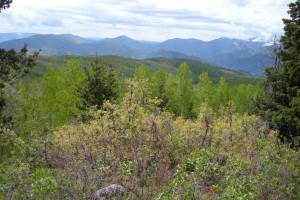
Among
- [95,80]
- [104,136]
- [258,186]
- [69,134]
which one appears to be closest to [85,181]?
[258,186]

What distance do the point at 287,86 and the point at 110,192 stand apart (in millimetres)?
16860

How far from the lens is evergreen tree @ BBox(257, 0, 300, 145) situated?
859 inches

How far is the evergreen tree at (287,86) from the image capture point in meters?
21.8

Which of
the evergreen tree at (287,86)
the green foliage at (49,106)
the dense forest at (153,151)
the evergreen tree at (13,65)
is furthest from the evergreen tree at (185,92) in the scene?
the evergreen tree at (13,65)

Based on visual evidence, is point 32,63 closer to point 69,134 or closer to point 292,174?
point 69,134

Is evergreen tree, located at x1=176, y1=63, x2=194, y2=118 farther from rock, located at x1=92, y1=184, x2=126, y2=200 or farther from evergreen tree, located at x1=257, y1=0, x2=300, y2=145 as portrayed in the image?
rock, located at x1=92, y1=184, x2=126, y2=200

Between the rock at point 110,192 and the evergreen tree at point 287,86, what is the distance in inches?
367

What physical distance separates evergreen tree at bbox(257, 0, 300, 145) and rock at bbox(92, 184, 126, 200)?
30.6ft

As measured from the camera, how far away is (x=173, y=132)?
20.9 m

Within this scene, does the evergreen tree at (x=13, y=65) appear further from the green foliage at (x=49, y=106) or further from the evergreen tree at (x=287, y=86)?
the green foliage at (x=49, y=106)

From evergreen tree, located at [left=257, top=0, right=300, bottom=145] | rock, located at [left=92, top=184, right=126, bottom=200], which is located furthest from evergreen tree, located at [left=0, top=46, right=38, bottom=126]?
evergreen tree, located at [left=257, top=0, right=300, bottom=145]

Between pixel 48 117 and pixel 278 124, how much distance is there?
1063 inches

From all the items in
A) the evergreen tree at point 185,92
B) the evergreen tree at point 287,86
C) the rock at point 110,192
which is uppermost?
the evergreen tree at point 287,86

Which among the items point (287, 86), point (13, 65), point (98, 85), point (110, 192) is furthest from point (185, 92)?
point (110, 192)
